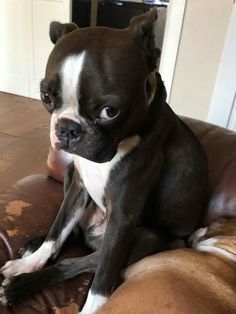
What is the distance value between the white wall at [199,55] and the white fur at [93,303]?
61.2 inches

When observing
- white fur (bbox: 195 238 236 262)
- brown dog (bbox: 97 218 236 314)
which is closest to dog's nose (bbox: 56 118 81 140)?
brown dog (bbox: 97 218 236 314)

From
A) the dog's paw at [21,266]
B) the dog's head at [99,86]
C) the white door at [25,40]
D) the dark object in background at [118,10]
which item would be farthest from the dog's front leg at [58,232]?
the dark object in background at [118,10]

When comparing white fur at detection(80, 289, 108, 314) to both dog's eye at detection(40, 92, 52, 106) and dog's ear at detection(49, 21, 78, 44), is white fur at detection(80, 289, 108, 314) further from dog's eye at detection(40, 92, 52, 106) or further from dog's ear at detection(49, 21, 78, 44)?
dog's ear at detection(49, 21, 78, 44)

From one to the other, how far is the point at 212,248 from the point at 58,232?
0.45 m

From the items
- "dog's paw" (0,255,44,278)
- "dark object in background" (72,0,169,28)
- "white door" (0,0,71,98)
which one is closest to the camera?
"dog's paw" (0,255,44,278)

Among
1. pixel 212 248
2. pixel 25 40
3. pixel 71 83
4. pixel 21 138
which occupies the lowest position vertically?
pixel 21 138

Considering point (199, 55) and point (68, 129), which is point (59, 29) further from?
point (199, 55)

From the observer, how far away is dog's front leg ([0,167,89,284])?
1.02 m

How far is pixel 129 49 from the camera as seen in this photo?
29.8 inches

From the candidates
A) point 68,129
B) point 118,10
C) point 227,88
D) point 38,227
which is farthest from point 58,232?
point 118,10

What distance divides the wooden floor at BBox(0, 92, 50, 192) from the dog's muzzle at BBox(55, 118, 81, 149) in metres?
1.40

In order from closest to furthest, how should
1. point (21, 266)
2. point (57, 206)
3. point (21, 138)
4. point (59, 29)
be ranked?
1. point (59, 29)
2. point (21, 266)
3. point (57, 206)
4. point (21, 138)

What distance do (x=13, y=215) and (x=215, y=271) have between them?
2.01 feet

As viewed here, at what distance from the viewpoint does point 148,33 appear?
31.8 inches
